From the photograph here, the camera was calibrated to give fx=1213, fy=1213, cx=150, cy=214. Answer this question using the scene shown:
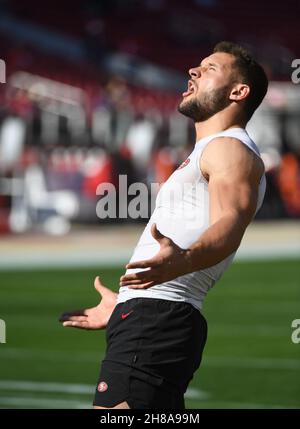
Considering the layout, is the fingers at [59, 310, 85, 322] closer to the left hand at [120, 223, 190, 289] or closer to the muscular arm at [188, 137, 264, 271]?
the muscular arm at [188, 137, 264, 271]

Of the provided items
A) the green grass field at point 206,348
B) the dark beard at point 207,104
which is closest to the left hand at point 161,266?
the dark beard at point 207,104

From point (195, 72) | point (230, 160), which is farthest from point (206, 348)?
point (230, 160)

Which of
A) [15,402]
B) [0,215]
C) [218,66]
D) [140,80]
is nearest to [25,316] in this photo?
[15,402]

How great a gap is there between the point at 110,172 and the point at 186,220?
20.3m

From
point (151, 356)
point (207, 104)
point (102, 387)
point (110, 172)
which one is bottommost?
point (102, 387)

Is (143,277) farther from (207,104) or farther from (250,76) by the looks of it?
(250,76)

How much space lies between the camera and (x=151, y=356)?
4.51 metres

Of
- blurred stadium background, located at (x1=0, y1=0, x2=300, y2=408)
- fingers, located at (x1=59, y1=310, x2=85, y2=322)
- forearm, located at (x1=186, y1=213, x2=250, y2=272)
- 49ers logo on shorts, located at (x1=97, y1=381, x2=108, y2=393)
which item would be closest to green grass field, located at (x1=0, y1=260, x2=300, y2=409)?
blurred stadium background, located at (x1=0, y1=0, x2=300, y2=408)

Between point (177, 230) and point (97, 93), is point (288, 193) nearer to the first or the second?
point (97, 93)

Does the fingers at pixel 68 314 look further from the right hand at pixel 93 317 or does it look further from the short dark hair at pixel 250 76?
the short dark hair at pixel 250 76

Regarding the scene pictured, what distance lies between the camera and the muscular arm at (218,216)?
395 centimetres

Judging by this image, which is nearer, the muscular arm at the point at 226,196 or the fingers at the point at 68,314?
the muscular arm at the point at 226,196

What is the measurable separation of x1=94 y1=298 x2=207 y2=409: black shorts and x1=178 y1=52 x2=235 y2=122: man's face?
0.75 meters

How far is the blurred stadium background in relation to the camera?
9672 millimetres
